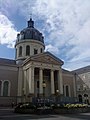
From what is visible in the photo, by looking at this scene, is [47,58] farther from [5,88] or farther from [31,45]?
[5,88]

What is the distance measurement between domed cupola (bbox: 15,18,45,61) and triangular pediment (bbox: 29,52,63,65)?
288 inches

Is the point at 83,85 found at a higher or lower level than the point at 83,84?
lower

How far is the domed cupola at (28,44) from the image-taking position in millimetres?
48219

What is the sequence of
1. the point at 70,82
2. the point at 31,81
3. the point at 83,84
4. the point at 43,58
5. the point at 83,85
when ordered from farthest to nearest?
1. the point at 83,84
2. the point at 83,85
3. the point at 70,82
4. the point at 43,58
5. the point at 31,81

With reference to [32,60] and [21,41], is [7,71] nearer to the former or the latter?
[32,60]

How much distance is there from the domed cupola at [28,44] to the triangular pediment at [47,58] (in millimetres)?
7307

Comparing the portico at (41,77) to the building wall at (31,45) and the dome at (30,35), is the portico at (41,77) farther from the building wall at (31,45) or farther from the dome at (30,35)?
the dome at (30,35)

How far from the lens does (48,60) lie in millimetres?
41906

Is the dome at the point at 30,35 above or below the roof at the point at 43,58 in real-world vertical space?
above

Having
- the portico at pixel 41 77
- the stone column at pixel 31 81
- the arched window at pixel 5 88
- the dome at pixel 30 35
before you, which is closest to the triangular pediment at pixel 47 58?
the portico at pixel 41 77

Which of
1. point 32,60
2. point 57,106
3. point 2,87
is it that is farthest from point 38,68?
point 57,106

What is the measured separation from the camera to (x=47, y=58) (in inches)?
1654

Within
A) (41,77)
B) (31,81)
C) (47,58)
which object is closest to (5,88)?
(31,81)

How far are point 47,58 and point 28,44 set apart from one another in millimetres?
9562
